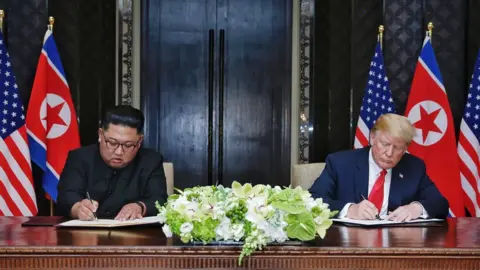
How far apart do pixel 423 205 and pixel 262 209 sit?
4.66 ft

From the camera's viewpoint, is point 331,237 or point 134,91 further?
point 134,91

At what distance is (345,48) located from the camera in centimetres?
568

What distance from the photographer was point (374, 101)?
527 centimetres

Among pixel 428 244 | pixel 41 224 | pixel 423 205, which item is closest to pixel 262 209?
pixel 428 244

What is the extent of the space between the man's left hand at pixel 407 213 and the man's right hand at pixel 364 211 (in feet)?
0.28

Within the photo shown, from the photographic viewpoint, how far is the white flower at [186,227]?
87.4 inches

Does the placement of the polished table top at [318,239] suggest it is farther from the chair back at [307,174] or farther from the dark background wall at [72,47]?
the dark background wall at [72,47]

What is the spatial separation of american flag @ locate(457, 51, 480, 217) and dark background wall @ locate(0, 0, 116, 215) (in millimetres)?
2911

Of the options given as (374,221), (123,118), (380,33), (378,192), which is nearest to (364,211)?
(374,221)

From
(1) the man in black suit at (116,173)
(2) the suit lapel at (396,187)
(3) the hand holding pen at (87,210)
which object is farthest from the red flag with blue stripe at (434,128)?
(3) the hand holding pen at (87,210)

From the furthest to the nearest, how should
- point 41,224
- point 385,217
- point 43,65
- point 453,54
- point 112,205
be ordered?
point 453,54, point 43,65, point 112,205, point 385,217, point 41,224

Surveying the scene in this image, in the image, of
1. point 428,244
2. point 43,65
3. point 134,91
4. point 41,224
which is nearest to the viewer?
point 428,244

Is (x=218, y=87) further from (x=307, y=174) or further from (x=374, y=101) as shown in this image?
(x=307, y=174)

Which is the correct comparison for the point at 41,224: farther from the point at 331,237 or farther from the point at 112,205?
the point at 331,237
